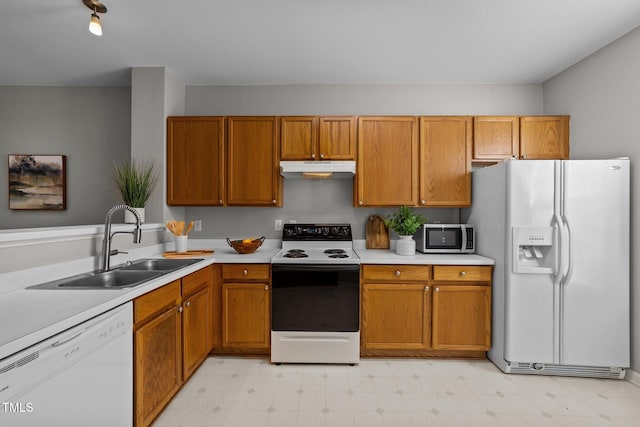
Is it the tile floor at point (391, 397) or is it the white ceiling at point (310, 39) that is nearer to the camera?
the tile floor at point (391, 397)

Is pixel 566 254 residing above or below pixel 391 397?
above

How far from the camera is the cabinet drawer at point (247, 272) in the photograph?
2.68 meters

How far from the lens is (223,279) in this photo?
268cm

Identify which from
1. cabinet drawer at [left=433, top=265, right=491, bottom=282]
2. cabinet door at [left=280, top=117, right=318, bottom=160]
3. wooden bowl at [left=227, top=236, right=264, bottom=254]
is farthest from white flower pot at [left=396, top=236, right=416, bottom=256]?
wooden bowl at [left=227, top=236, right=264, bottom=254]

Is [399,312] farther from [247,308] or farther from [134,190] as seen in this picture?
[134,190]

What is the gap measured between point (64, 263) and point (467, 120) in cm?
339

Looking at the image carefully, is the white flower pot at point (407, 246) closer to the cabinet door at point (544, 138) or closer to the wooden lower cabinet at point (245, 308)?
the wooden lower cabinet at point (245, 308)

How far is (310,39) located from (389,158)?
1.25 metres

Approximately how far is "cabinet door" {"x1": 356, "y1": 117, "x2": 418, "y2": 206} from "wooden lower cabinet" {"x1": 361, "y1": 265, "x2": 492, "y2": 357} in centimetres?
73

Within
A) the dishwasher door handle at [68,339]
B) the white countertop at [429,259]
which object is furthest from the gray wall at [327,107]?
the dishwasher door handle at [68,339]

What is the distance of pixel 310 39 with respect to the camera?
245 cm

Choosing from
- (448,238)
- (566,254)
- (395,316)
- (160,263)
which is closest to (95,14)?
(160,263)

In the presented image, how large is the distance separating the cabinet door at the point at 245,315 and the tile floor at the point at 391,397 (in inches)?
7.3

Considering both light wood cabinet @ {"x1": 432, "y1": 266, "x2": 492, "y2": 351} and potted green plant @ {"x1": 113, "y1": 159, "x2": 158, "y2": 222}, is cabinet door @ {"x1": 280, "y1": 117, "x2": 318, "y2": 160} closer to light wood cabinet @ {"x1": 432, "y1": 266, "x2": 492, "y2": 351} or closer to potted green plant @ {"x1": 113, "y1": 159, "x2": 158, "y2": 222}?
potted green plant @ {"x1": 113, "y1": 159, "x2": 158, "y2": 222}
